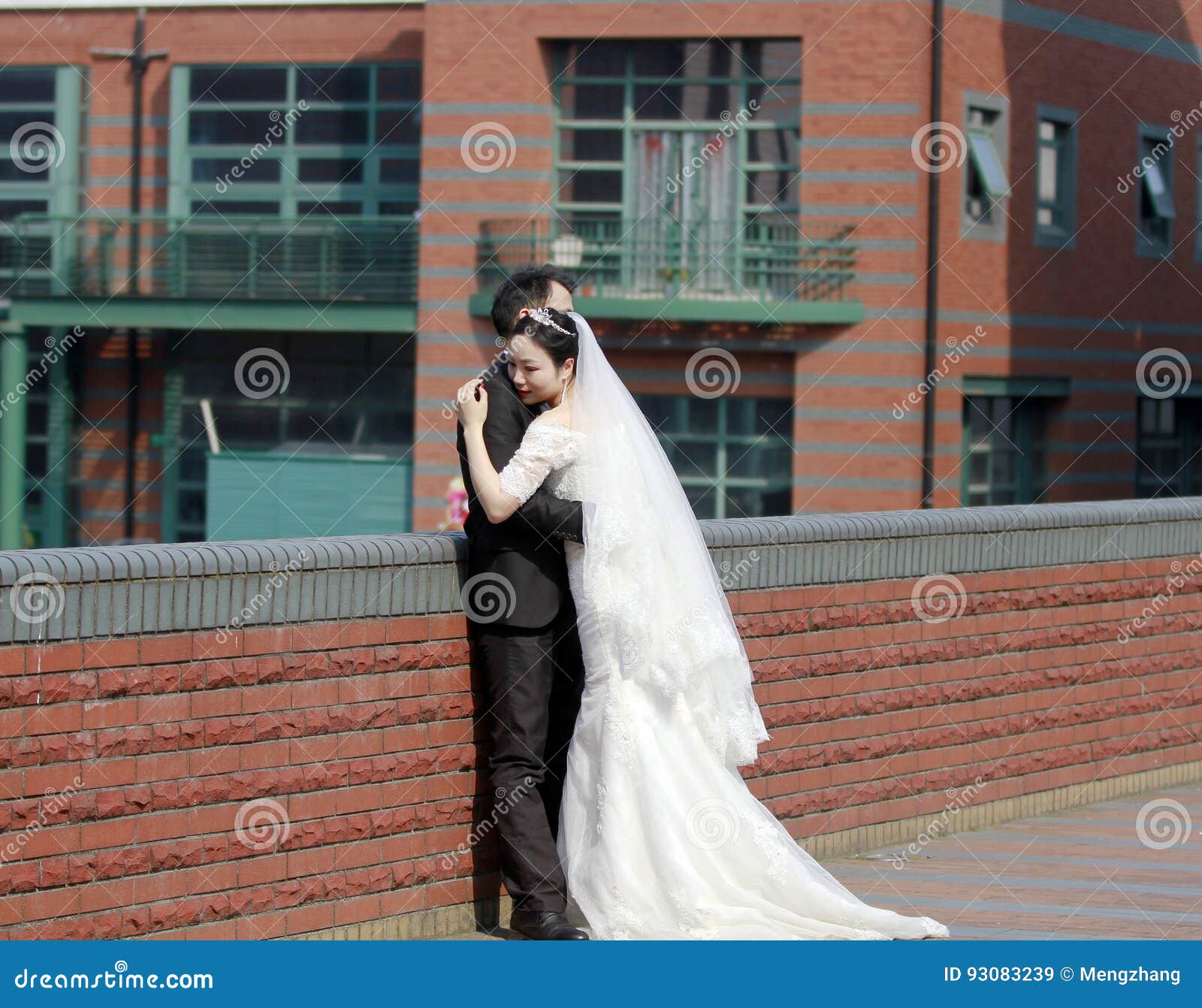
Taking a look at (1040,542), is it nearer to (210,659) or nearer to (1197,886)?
(1197,886)

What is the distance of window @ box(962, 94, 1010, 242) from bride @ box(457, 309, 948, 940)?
2081 centimetres

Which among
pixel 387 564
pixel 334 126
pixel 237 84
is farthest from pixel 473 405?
pixel 237 84

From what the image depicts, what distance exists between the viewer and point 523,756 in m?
6.34

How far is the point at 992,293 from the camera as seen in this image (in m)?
27.0

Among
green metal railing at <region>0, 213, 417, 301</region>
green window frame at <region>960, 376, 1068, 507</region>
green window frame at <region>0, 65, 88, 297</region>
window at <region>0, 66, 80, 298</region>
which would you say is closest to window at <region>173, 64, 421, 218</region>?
green metal railing at <region>0, 213, 417, 301</region>

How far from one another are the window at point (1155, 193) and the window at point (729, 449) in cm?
744

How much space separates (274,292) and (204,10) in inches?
199

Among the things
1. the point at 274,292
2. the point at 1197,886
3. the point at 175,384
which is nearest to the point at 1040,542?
the point at 1197,886

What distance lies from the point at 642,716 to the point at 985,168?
69.8 ft

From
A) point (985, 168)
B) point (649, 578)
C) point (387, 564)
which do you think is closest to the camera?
point (387, 564)

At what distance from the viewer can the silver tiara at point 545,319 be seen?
6352 mm

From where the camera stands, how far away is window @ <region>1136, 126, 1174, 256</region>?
2955cm

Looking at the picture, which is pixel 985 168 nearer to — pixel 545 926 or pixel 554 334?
pixel 554 334

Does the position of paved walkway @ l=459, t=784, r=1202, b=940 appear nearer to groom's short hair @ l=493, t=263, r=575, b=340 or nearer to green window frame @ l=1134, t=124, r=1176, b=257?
groom's short hair @ l=493, t=263, r=575, b=340
